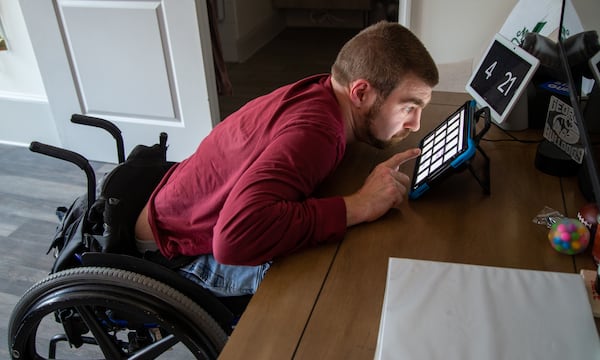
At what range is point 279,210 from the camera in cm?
78

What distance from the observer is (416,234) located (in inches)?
32.7

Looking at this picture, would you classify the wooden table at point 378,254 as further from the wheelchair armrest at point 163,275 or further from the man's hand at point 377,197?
the wheelchair armrest at point 163,275

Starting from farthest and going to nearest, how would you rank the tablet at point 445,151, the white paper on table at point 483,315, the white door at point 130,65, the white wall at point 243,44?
the white door at point 130,65 → the white wall at point 243,44 → the tablet at point 445,151 → the white paper on table at point 483,315

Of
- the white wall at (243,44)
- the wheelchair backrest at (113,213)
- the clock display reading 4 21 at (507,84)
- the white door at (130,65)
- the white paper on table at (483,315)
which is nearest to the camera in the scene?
the white paper on table at (483,315)

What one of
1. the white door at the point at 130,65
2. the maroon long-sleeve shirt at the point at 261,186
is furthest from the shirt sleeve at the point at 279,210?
the white door at the point at 130,65

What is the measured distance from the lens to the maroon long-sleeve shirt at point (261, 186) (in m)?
0.78

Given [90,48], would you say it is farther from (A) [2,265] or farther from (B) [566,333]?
(B) [566,333]

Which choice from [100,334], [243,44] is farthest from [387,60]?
[243,44]

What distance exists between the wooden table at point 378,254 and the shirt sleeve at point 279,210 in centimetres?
3

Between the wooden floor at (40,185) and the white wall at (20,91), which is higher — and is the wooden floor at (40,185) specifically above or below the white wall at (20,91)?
below

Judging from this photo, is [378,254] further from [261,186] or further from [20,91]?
[20,91]

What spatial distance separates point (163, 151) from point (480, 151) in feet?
2.45

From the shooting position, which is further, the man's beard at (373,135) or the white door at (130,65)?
the white door at (130,65)

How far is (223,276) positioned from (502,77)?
761 millimetres
